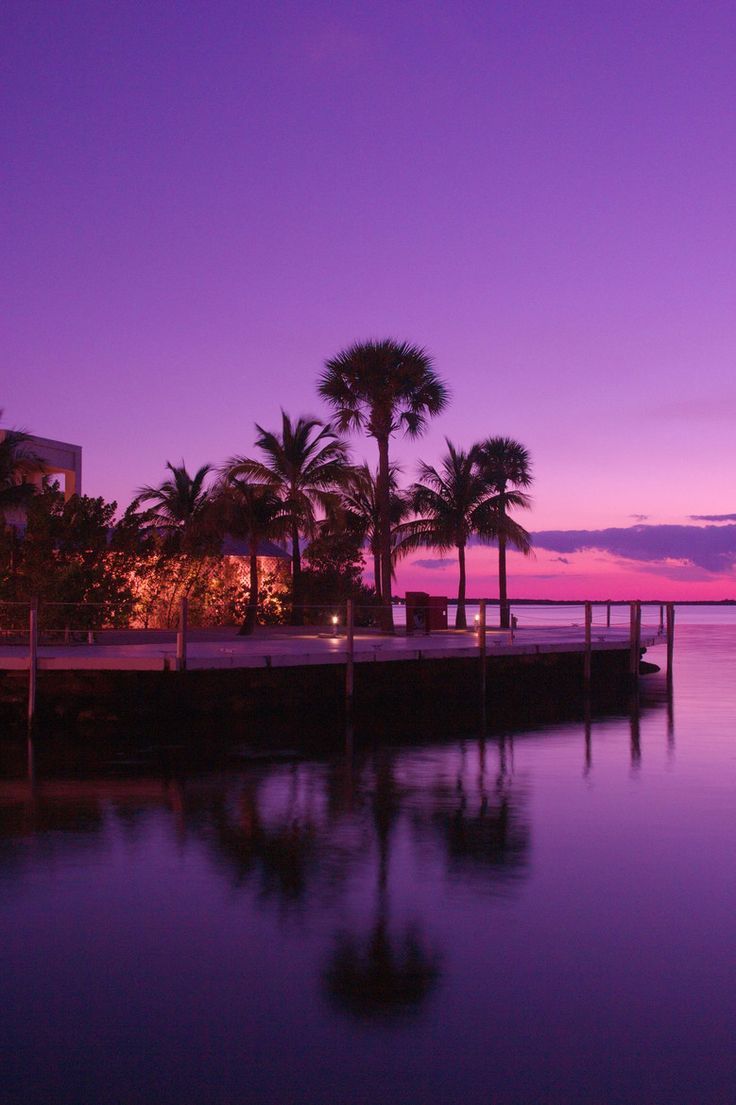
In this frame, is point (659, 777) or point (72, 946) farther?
point (659, 777)

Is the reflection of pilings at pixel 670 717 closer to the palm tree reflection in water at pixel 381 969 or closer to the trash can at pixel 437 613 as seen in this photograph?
the trash can at pixel 437 613

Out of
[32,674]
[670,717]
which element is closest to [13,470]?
[32,674]

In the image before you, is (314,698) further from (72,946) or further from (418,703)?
(72,946)

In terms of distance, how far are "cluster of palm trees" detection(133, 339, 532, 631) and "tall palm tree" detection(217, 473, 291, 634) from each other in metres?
0.04

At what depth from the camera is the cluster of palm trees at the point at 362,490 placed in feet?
120

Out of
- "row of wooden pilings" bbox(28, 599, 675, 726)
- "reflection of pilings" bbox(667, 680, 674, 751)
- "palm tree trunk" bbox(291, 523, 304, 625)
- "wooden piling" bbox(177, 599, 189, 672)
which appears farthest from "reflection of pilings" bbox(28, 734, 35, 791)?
"palm tree trunk" bbox(291, 523, 304, 625)

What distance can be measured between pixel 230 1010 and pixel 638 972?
3268 mm

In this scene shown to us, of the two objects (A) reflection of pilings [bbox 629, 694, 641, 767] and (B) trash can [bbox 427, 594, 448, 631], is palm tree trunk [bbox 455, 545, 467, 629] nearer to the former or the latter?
(B) trash can [bbox 427, 594, 448, 631]

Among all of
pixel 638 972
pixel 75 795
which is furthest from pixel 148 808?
pixel 638 972

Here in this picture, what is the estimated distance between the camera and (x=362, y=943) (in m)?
9.21

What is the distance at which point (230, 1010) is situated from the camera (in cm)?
762

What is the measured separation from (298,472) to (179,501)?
15.0 ft

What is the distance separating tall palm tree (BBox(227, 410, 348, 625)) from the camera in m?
38.6

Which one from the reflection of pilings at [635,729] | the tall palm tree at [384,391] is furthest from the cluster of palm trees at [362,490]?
the reflection of pilings at [635,729]
